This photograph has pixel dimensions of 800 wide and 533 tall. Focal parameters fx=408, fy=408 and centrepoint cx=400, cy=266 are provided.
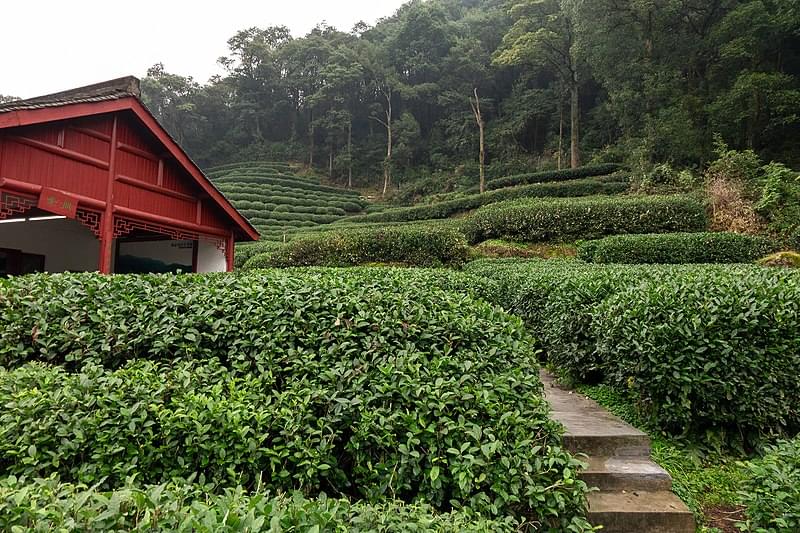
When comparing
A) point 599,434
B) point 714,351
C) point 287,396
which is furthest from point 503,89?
point 287,396

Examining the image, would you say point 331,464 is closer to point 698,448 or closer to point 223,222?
point 698,448

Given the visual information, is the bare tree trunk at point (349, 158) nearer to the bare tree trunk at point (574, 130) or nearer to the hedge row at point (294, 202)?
the hedge row at point (294, 202)

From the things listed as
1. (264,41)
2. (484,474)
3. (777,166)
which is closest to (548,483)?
(484,474)

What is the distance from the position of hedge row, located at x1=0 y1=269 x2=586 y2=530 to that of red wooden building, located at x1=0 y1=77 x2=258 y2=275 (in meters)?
3.80

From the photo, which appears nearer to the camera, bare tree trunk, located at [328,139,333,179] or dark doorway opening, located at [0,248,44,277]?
dark doorway opening, located at [0,248,44,277]

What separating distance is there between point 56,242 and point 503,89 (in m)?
38.0

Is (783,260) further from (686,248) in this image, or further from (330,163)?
(330,163)

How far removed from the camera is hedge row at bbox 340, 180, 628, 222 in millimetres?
18875

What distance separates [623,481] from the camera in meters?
2.85

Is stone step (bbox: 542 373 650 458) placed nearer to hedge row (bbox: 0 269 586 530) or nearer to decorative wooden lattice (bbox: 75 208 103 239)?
hedge row (bbox: 0 269 586 530)

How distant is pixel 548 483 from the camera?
2012 millimetres

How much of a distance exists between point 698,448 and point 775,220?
10586 mm

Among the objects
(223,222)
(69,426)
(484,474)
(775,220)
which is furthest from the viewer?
(775,220)

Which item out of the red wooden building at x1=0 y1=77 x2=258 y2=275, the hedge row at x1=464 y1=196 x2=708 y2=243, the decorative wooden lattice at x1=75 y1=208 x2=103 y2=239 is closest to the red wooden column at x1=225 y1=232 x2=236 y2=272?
the red wooden building at x1=0 y1=77 x2=258 y2=275
